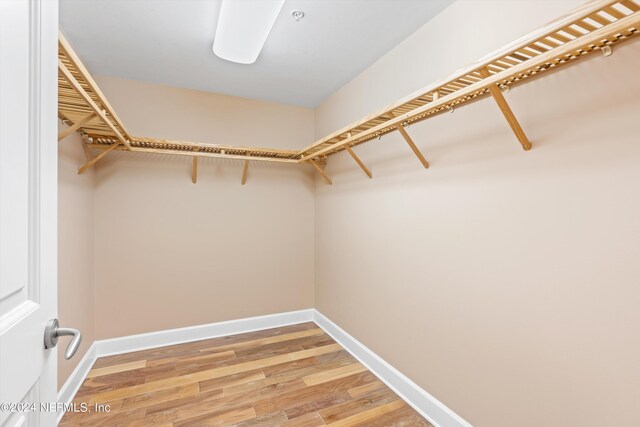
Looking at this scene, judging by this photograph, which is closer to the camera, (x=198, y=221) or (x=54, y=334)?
(x=54, y=334)

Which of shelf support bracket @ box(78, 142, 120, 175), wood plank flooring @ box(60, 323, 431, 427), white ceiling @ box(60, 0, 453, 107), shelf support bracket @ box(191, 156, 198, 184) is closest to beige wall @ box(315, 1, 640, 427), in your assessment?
white ceiling @ box(60, 0, 453, 107)

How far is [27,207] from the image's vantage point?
58 centimetres

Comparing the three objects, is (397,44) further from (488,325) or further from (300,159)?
(488,325)

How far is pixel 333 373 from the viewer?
2219 mm

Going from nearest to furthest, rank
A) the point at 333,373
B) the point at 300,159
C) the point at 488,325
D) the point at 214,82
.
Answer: the point at 488,325 → the point at 333,373 → the point at 214,82 → the point at 300,159

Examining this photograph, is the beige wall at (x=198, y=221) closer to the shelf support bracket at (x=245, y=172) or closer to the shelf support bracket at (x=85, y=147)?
the shelf support bracket at (x=245, y=172)

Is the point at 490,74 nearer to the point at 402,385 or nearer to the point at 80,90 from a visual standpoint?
the point at 80,90

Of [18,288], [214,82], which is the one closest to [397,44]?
[214,82]

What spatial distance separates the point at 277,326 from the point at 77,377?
5.32 feet

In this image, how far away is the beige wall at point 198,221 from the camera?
2.51 meters

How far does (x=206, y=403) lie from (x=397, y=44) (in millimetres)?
2712

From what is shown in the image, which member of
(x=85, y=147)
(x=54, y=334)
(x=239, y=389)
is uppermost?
(x=85, y=147)

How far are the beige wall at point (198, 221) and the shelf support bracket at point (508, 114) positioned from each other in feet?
7.21

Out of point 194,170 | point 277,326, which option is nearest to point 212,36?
point 194,170
